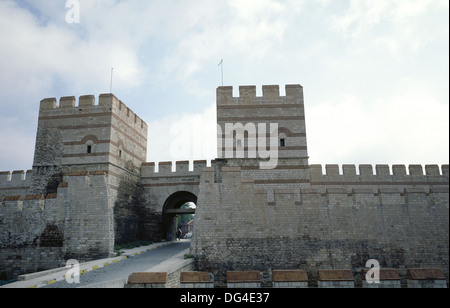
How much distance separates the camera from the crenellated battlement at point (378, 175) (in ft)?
57.2

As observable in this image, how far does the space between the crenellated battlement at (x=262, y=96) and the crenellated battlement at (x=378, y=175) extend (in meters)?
4.19

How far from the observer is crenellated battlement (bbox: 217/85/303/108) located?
16.8m

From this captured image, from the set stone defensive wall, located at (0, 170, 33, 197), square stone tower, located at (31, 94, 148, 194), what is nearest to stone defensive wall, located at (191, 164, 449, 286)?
square stone tower, located at (31, 94, 148, 194)

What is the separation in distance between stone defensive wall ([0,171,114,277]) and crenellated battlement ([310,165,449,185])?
11.6 meters

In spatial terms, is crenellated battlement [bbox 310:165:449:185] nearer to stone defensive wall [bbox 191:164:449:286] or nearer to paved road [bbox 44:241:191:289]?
stone defensive wall [bbox 191:164:449:286]

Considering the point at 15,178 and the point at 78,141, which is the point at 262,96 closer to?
the point at 78,141

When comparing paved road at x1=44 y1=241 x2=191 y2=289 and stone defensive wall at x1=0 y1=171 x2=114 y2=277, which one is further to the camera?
stone defensive wall at x1=0 y1=171 x2=114 y2=277

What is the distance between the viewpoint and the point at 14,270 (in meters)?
14.2

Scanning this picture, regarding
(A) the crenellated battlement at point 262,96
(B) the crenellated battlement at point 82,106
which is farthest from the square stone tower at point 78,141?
(A) the crenellated battlement at point 262,96

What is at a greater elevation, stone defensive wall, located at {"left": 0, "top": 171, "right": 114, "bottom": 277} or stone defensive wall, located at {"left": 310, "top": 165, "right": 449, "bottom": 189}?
stone defensive wall, located at {"left": 310, "top": 165, "right": 449, "bottom": 189}

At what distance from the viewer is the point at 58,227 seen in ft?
46.5

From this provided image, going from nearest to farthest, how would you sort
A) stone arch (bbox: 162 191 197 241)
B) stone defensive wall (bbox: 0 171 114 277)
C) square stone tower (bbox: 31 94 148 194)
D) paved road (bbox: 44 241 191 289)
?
paved road (bbox: 44 241 191 289), stone defensive wall (bbox: 0 171 114 277), square stone tower (bbox: 31 94 148 194), stone arch (bbox: 162 191 197 241)

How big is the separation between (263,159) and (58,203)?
1043 centimetres
